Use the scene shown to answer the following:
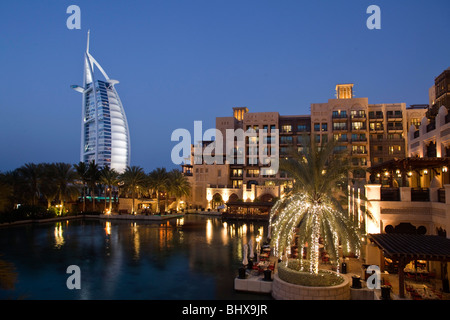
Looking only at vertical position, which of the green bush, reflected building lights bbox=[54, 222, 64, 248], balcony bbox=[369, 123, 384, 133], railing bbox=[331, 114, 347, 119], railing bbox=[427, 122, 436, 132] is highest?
railing bbox=[331, 114, 347, 119]

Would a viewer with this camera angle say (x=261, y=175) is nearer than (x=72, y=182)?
No

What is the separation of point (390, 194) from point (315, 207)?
7270 millimetres

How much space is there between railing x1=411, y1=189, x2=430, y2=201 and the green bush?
310 inches

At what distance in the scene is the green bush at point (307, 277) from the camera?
14242mm

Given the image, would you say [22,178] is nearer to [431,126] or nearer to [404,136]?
[431,126]

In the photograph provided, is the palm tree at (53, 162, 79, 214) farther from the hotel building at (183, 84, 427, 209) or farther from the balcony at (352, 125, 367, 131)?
the balcony at (352, 125, 367, 131)

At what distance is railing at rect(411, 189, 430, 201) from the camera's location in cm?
1912

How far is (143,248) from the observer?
2889 centimetres

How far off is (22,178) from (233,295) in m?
46.5

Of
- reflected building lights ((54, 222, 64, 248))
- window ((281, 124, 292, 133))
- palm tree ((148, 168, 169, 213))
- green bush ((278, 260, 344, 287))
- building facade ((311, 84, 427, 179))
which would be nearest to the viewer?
green bush ((278, 260, 344, 287))

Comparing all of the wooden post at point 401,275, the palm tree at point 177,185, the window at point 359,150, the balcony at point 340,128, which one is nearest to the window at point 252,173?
the palm tree at point 177,185

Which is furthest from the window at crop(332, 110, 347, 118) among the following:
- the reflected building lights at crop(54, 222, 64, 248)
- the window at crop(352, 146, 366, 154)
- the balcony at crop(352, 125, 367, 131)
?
the reflected building lights at crop(54, 222, 64, 248)
